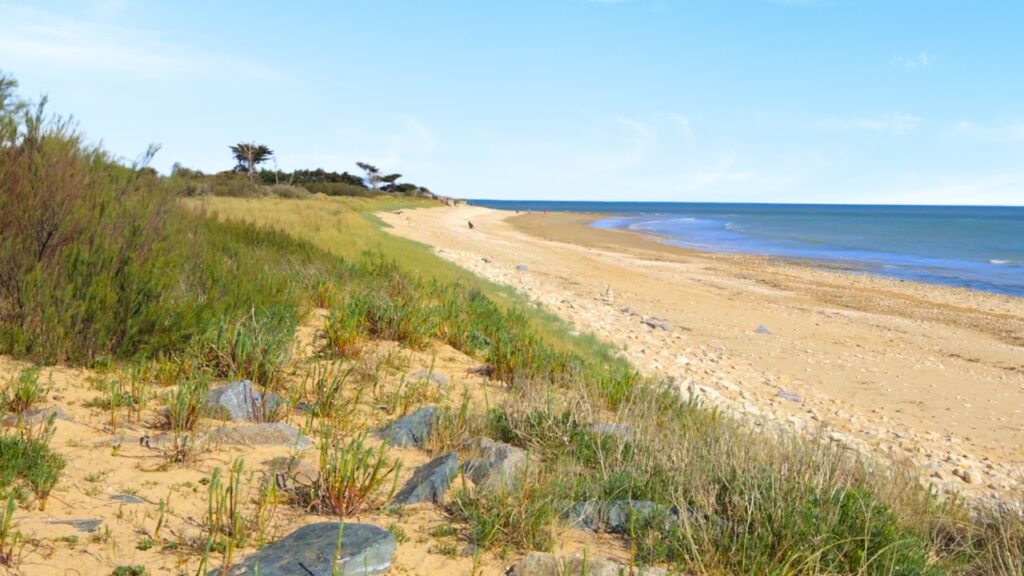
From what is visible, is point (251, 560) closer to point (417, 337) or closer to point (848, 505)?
point (848, 505)

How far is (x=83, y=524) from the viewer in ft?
11.7

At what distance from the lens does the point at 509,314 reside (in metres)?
10.7

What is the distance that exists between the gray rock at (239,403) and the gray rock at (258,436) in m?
0.25

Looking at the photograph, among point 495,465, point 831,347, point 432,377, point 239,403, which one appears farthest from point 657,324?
point 495,465

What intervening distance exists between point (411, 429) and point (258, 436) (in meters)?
1.00

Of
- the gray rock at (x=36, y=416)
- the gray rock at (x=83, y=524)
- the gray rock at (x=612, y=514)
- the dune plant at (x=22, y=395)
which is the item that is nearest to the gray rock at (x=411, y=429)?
the gray rock at (x=612, y=514)

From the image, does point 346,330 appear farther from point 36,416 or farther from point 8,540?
point 8,540

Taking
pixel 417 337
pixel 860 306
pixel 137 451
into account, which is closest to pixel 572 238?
pixel 860 306

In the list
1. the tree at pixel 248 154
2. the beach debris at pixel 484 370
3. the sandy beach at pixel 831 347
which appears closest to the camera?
the beach debris at pixel 484 370

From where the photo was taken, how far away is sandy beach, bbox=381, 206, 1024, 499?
Answer: 9.90 metres

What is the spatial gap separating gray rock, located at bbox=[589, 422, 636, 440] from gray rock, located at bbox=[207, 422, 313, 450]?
190 cm

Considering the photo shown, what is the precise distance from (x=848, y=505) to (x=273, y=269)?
767 cm

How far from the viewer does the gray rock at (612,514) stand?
Answer: 154 inches

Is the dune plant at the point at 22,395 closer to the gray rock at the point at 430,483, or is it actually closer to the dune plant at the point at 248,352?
the dune plant at the point at 248,352
